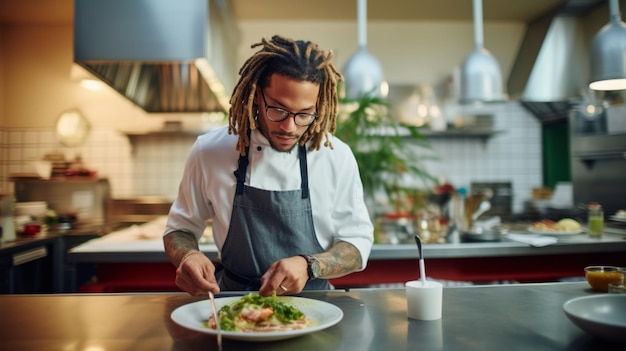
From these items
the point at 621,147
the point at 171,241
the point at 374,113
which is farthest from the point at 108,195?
the point at 621,147

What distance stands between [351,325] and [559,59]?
4083 millimetres

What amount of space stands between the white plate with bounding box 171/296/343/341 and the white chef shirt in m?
0.44

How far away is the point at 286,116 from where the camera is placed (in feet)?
5.15

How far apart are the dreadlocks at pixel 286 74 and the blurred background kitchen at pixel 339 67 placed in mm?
3140

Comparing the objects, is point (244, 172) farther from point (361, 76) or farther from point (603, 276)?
point (361, 76)

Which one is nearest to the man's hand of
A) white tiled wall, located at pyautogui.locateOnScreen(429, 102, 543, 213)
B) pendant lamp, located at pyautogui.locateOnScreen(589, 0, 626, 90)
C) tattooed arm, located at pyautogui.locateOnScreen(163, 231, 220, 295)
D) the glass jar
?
tattooed arm, located at pyautogui.locateOnScreen(163, 231, 220, 295)

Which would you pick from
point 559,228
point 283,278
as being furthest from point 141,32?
point 559,228

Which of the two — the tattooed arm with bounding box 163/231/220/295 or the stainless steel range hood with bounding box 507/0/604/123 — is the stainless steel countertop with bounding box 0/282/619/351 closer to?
the tattooed arm with bounding box 163/231/220/295

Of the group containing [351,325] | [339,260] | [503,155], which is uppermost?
[503,155]

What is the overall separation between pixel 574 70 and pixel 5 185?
226 inches

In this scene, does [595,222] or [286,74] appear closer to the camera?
[286,74]

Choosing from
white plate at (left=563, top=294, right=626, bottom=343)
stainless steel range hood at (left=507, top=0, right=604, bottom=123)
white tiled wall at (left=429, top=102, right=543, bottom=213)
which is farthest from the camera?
white tiled wall at (left=429, top=102, right=543, bottom=213)

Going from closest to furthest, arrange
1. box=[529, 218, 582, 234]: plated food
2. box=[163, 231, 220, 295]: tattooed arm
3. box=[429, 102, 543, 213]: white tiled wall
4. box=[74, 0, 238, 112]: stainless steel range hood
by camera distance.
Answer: box=[163, 231, 220, 295]: tattooed arm, box=[74, 0, 238, 112]: stainless steel range hood, box=[529, 218, 582, 234]: plated food, box=[429, 102, 543, 213]: white tiled wall

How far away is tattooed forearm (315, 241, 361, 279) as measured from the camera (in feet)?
5.17
